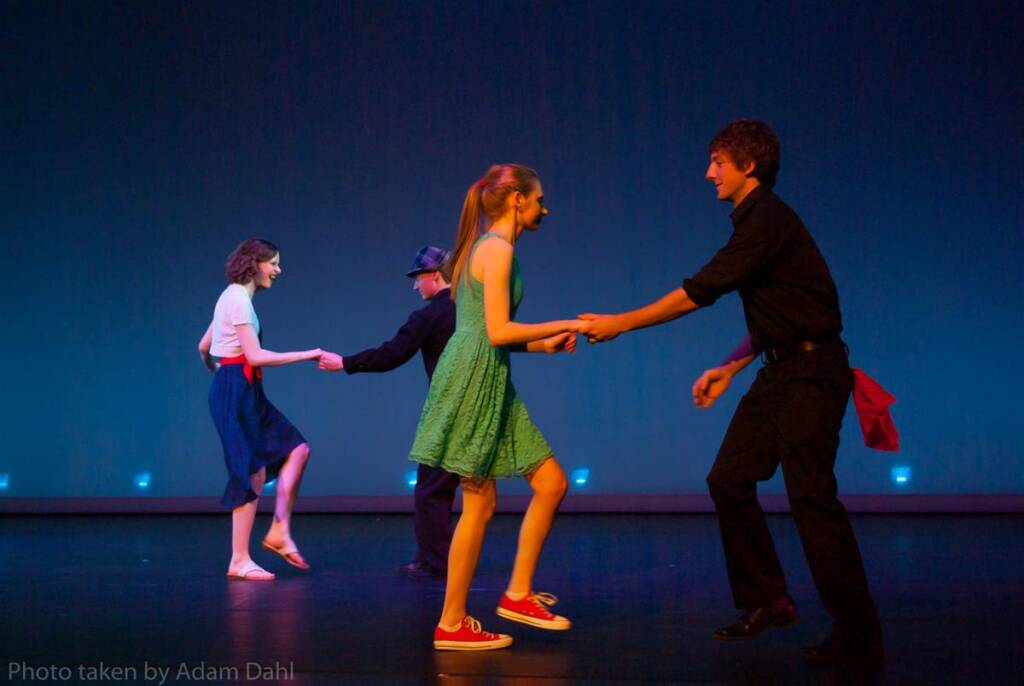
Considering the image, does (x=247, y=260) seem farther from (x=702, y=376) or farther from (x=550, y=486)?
(x=702, y=376)

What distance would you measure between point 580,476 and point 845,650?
4.19 metres

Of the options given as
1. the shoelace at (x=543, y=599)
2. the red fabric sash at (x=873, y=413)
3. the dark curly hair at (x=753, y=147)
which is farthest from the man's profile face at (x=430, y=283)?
the red fabric sash at (x=873, y=413)

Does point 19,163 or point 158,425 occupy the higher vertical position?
point 19,163

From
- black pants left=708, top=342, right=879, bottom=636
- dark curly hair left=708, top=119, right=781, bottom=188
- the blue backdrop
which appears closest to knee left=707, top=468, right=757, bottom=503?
black pants left=708, top=342, right=879, bottom=636

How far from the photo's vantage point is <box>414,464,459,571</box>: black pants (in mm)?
4406

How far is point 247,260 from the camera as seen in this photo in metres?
4.59

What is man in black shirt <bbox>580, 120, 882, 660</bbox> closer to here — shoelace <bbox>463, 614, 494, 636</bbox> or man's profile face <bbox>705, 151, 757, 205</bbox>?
man's profile face <bbox>705, 151, 757, 205</bbox>

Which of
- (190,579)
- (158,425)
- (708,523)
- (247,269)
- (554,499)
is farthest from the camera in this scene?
(158,425)

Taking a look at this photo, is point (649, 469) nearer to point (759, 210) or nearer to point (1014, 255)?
point (1014, 255)

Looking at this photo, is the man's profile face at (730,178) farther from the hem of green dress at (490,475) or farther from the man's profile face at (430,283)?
the man's profile face at (430,283)

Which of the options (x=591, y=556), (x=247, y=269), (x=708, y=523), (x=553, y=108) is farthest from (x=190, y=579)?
(x=553, y=108)

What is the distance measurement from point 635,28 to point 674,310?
4.43 meters

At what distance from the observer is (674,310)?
2.86 m

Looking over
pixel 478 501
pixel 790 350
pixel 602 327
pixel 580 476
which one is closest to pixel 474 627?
pixel 478 501
